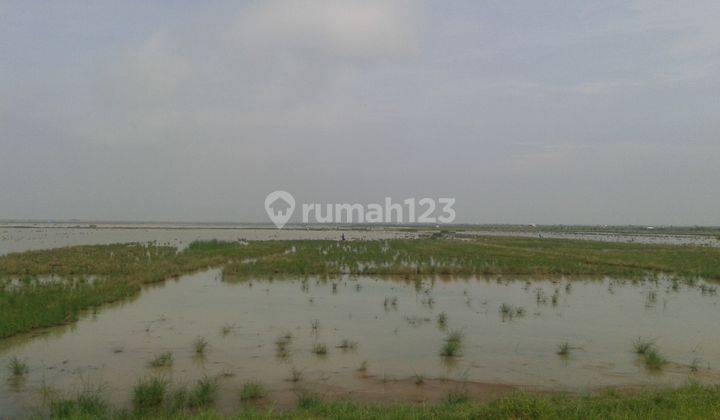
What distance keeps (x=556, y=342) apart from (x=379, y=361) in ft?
Answer: 11.4

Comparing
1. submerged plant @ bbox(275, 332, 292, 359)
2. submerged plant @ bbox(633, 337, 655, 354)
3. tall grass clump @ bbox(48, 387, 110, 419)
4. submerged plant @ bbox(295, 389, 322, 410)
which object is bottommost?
submerged plant @ bbox(633, 337, 655, 354)

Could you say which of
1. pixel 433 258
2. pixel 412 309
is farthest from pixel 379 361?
pixel 433 258

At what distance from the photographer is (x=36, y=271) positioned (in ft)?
56.0

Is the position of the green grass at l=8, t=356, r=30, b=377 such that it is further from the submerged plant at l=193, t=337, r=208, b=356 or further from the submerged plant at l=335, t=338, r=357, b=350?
the submerged plant at l=335, t=338, r=357, b=350

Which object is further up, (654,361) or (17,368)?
(17,368)

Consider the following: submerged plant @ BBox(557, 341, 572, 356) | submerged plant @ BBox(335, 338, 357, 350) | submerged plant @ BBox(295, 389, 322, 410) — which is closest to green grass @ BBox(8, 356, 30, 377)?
submerged plant @ BBox(295, 389, 322, 410)

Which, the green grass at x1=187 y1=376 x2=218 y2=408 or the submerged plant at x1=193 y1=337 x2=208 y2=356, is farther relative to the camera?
the submerged plant at x1=193 y1=337 x2=208 y2=356

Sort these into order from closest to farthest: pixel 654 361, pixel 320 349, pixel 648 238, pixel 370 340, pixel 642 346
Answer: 1. pixel 654 361
2. pixel 320 349
3. pixel 642 346
4. pixel 370 340
5. pixel 648 238

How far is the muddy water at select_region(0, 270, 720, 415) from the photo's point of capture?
6.46 meters

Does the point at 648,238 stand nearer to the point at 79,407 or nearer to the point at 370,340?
the point at 370,340

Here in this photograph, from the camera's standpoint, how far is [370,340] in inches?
339

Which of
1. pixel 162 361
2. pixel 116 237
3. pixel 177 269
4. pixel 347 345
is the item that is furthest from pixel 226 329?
pixel 116 237

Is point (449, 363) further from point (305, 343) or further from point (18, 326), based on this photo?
point (18, 326)

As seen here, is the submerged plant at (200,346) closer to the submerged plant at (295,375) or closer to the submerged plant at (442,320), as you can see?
the submerged plant at (295,375)
